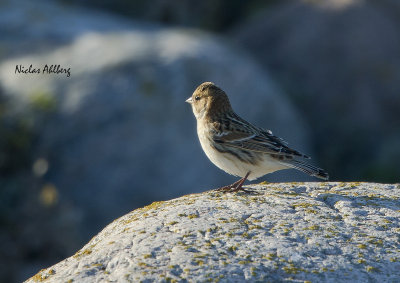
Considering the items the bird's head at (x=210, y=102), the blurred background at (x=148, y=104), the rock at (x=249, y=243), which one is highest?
the blurred background at (x=148, y=104)

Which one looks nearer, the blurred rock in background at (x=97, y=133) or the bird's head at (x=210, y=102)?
the bird's head at (x=210, y=102)

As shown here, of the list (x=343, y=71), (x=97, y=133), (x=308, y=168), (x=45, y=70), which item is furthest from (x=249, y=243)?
(x=343, y=71)

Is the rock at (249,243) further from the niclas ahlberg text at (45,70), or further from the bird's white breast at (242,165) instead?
the niclas ahlberg text at (45,70)

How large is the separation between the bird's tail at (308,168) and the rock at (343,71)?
825 cm

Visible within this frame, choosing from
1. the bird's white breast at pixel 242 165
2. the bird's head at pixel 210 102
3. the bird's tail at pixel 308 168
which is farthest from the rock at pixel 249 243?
the bird's head at pixel 210 102

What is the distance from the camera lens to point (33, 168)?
42.9 ft

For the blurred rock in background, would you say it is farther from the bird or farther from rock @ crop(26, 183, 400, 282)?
rock @ crop(26, 183, 400, 282)

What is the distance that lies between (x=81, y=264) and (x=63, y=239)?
698 centimetres

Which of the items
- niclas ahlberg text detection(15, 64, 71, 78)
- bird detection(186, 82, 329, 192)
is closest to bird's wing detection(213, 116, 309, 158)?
bird detection(186, 82, 329, 192)

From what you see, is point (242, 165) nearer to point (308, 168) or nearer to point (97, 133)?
point (308, 168)

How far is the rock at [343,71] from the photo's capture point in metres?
17.1

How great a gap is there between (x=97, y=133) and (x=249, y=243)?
8.02 m

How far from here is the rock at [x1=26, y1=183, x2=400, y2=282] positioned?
17.1ft

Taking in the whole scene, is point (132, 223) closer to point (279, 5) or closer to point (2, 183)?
point (2, 183)
